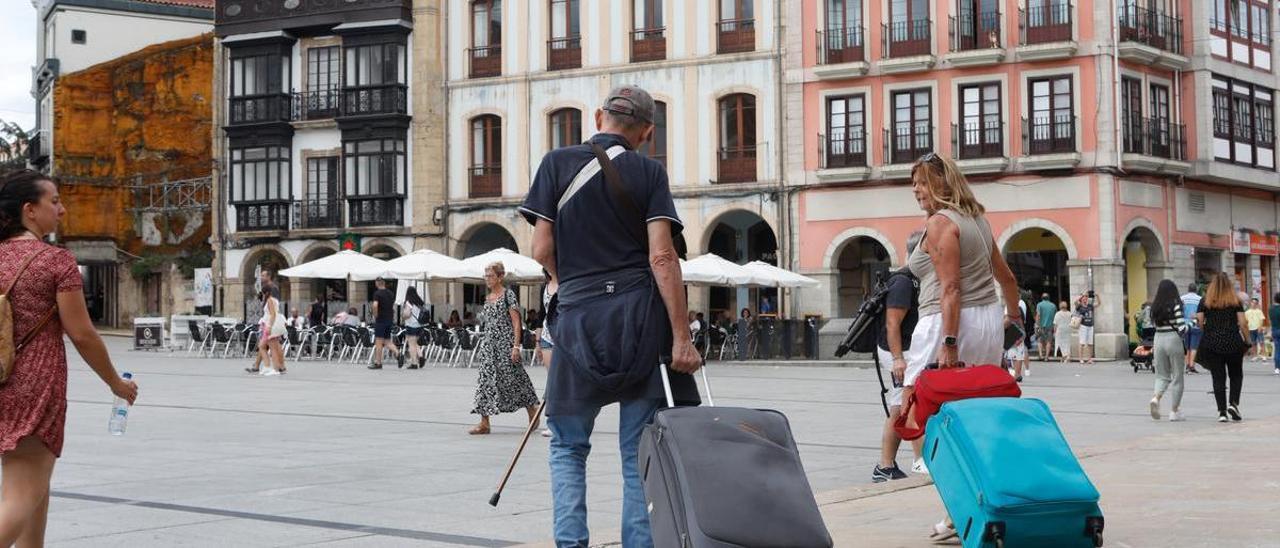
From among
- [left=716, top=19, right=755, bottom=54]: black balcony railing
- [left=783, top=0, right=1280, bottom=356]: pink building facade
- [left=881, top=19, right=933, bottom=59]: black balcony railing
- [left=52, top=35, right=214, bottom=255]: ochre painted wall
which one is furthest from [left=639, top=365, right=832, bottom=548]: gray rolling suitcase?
[left=52, top=35, right=214, bottom=255]: ochre painted wall

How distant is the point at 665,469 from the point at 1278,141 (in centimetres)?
4212

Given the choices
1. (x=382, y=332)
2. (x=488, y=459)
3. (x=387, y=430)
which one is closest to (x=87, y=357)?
(x=488, y=459)

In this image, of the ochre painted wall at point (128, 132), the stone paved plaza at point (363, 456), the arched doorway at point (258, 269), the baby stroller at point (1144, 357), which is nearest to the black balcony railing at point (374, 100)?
the arched doorway at point (258, 269)

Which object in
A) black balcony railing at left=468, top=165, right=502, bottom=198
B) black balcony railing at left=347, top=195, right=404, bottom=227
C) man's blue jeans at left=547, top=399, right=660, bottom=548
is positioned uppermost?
black balcony railing at left=468, top=165, right=502, bottom=198

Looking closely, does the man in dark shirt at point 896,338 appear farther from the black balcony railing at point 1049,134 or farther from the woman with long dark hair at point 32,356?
the black balcony railing at point 1049,134

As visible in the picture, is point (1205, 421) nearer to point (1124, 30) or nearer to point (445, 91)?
point (1124, 30)

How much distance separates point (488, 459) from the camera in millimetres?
12258

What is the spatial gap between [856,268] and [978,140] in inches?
206

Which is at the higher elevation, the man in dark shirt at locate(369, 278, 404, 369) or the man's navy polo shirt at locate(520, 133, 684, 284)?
the man's navy polo shirt at locate(520, 133, 684, 284)

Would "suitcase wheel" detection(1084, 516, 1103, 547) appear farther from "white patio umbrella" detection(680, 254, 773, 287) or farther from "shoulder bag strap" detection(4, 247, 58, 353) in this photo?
"white patio umbrella" detection(680, 254, 773, 287)

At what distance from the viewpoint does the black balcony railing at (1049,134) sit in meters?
37.7

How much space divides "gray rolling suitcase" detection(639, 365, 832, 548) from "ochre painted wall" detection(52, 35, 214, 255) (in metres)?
55.7

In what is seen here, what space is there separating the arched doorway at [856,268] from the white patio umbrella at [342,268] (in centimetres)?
1255

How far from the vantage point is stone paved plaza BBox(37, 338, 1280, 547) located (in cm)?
846
